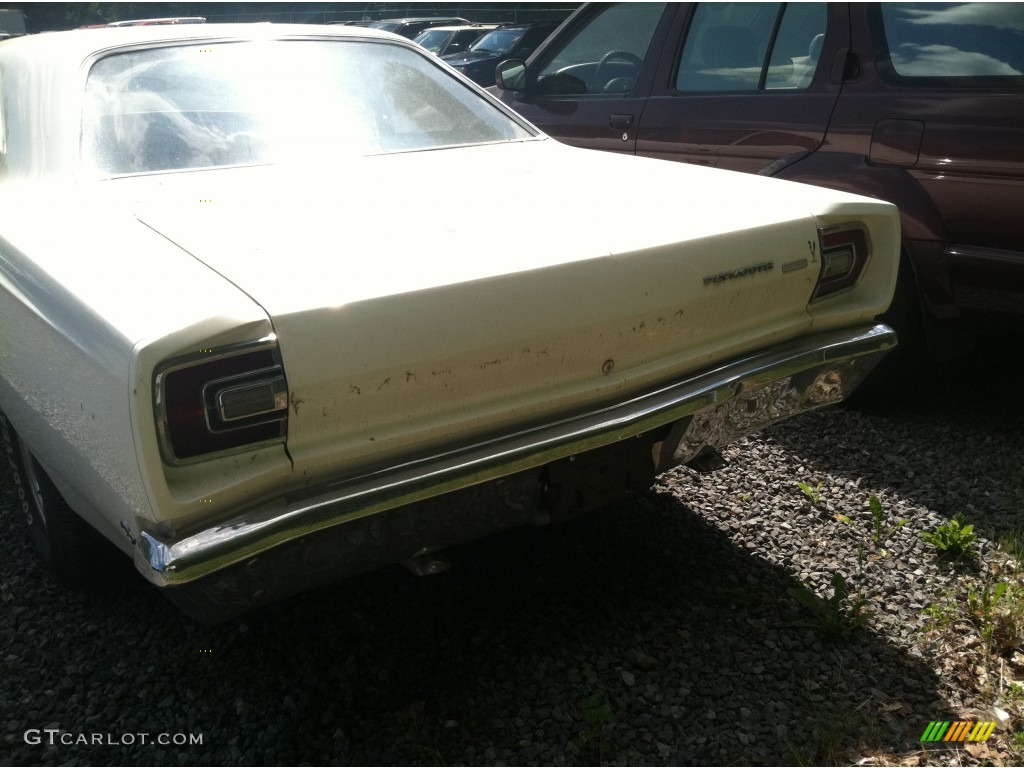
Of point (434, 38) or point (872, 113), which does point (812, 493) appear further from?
point (434, 38)

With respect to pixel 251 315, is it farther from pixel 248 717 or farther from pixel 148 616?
pixel 148 616

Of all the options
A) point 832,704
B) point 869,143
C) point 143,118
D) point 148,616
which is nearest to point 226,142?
point 143,118

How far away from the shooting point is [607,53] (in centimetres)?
491

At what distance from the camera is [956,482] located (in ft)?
11.1

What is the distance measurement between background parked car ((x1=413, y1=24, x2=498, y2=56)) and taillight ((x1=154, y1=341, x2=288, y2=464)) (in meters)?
15.9

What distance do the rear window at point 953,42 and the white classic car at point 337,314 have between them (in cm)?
124

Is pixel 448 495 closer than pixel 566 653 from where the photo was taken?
Yes

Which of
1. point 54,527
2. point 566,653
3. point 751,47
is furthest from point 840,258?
point 54,527

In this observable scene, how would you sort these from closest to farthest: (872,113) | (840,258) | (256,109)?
(840,258)
(256,109)
(872,113)

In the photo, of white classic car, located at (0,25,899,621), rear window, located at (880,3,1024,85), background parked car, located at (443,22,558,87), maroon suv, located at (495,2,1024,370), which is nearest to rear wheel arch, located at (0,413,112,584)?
white classic car, located at (0,25,899,621)

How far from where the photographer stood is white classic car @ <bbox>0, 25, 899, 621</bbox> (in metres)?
1.85

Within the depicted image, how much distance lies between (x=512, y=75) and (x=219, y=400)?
3.58 meters

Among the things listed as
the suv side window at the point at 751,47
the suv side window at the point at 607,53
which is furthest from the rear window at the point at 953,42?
the suv side window at the point at 607,53

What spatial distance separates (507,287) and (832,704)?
1228 millimetres
